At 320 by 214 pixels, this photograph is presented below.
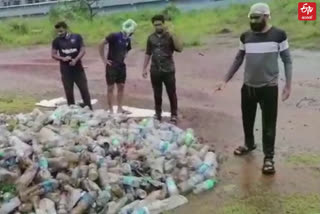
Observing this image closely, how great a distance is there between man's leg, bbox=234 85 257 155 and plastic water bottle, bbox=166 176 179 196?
1428 mm

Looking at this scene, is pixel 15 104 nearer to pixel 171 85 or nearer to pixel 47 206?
pixel 171 85

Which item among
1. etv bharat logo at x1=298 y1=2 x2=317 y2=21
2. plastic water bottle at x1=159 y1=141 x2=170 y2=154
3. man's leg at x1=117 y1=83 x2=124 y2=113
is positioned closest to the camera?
plastic water bottle at x1=159 y1=141 x2=170 y2=154

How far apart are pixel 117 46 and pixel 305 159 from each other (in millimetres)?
3736

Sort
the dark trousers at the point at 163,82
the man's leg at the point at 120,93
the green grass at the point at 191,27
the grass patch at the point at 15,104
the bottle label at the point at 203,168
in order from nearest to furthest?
1. the bottle label at the point at 203,168
2. the dark trousers at the point at 163,82
3. the man's leg at the point at 120,93
4. the grass patch at the point at 15,104
5. the green grass at the point at 191,27

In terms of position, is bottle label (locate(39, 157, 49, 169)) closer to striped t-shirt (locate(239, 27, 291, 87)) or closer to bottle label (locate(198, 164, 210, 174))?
bottle label (locate(198, 164, 210, 174))

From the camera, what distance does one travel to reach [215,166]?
7137mm

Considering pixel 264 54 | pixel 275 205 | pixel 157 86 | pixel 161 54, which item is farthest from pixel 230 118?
pixel 275 205

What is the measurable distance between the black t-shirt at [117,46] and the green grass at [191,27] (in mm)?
13160

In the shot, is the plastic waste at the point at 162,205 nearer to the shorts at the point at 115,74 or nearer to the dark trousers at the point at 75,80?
the shorts at the point at 115,74

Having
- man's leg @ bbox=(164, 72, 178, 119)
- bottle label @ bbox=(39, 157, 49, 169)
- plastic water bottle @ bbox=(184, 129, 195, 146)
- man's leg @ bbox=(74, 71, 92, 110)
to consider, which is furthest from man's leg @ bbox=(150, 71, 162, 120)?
bottle label @ bbox=(39, 157, 49, 169)

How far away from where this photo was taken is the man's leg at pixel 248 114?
709cm

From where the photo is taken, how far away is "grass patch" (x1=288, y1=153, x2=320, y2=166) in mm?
7373

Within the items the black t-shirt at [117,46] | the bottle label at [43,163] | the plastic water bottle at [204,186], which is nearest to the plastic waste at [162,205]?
the plastic water bottle at [204,186]

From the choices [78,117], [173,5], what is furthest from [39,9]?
[78,117]
